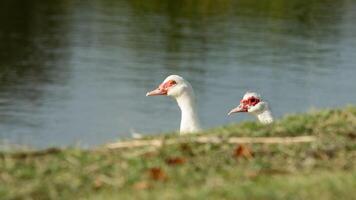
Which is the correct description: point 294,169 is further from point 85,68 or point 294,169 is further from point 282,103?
point 85,68

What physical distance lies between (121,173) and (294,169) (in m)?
1.33

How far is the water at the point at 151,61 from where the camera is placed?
31188 mm

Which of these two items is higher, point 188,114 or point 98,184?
point 98,184

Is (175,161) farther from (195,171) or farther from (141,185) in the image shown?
(141,185)

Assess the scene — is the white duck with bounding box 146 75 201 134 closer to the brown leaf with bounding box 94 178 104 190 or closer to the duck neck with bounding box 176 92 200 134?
the duck neck with bounding box 176 92 200 134

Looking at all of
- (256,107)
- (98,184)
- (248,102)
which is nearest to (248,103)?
(248,102)

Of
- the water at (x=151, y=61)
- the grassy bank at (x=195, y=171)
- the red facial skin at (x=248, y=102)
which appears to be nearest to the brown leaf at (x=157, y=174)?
the grassy bank at (x=195, y=171)

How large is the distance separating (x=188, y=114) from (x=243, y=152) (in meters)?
7.47

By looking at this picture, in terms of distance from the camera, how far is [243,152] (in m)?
8.56

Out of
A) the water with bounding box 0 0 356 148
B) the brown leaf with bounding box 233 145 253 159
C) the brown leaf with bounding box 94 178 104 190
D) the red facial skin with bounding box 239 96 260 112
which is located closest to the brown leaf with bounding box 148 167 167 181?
the brown leaf with bounding box 94 178 104 190

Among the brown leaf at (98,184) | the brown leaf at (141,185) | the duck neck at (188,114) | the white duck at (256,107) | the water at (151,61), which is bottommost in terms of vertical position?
the water at (151,61)

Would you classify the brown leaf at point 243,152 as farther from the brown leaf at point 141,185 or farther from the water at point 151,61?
the water at point 151,61

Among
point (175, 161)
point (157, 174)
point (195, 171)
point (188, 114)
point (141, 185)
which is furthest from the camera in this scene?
point (188, 114)

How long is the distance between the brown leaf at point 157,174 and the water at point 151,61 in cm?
1594
